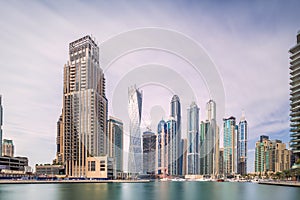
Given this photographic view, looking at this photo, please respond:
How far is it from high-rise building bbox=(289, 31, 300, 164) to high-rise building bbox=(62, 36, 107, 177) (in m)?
104

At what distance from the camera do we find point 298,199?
2363 inches

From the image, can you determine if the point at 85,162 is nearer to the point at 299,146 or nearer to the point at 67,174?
the point at 67,174

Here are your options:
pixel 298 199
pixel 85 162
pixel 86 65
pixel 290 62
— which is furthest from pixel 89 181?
pixel 298 199

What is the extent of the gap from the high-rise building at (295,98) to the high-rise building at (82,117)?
341ft

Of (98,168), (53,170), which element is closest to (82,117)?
(98,168)

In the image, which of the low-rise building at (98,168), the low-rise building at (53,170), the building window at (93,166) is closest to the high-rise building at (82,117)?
the low-rise building at (53,170)

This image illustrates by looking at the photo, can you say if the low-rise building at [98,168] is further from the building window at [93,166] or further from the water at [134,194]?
the water at [134,194]

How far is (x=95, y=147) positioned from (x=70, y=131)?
730 inches

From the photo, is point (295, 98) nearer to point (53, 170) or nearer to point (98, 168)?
point (98, 168)

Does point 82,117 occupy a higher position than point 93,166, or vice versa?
point 82,117

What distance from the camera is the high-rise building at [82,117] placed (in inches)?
7343

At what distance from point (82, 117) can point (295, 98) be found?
113042 mm

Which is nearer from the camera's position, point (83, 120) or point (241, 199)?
point (241, 199)

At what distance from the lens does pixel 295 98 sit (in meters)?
135
